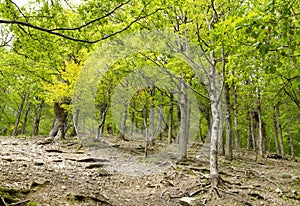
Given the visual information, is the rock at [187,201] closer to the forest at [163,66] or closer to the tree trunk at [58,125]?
the forest at [163,66]

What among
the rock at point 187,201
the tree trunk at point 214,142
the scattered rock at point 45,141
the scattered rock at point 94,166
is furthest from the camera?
the scattered rock at point 45,141

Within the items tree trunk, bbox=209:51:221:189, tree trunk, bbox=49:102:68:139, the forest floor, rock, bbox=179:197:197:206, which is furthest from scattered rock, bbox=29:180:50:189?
tree trunk, bbox=49:102:68:139

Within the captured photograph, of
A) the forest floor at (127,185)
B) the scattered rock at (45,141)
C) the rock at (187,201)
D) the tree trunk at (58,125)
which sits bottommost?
the rock at (187,201)

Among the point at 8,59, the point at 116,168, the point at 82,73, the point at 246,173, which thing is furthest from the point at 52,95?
the point at 246,173

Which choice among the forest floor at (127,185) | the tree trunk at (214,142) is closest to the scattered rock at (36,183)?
the forest floor at (127,185)

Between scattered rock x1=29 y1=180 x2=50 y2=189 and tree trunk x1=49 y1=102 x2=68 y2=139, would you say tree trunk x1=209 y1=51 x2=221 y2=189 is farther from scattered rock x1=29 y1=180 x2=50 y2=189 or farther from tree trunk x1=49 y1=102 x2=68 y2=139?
tree trunk x1=49 y1=102 x2=68 y2=139

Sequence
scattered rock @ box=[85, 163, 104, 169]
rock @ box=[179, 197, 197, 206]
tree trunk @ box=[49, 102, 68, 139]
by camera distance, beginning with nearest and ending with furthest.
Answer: rock @ box=[179, 197, 197, 206] → scattered rock @ box=[85, 163, 104, 169] → tree trunk @ box=[49, 102, 68, 139]

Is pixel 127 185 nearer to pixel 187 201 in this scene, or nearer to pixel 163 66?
pixel 187 201

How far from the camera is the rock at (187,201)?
6456 mm

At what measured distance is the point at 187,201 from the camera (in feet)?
21.6

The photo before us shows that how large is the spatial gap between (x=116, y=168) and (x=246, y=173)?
19.6 ft

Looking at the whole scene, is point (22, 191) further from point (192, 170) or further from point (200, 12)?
point (200, 12)

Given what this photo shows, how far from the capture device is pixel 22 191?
5016 millimetres

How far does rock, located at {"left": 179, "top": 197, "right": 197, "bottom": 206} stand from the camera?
6456 millimetres
